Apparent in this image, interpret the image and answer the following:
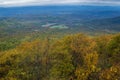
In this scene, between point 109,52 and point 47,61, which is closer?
point 47,61

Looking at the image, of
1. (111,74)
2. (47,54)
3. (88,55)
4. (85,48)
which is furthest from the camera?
(47,54)

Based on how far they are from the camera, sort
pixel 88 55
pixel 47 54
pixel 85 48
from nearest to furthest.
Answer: pixel 88 55 → pixel 85 48 → pixel 47 54

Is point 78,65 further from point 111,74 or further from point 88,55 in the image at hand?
point 111,74

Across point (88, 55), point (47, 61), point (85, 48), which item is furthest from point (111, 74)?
point (47, 61)

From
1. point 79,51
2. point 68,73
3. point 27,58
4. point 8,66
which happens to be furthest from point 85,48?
point 8,66

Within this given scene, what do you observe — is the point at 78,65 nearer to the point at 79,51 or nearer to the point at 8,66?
the point at 79,51

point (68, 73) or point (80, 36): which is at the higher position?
point (80, 36)
